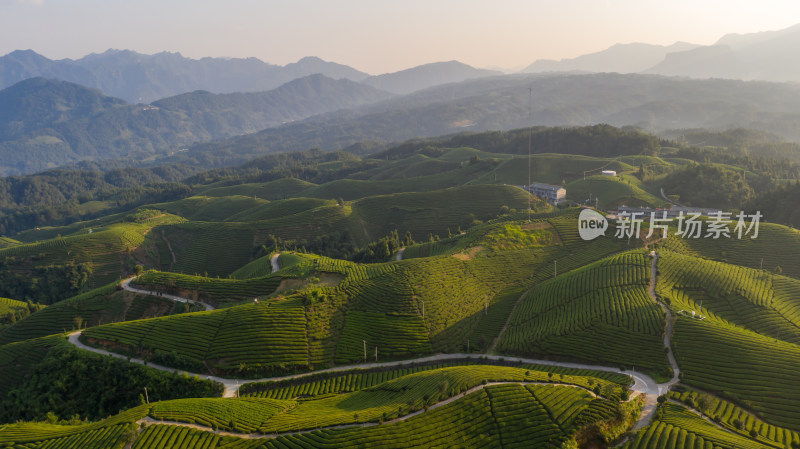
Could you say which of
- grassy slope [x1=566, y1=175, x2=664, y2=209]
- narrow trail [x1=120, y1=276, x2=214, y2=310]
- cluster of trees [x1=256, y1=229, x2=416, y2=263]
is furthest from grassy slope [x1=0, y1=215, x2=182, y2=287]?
grassy slope [x1=566, y1=175, x2=664, y2=209]

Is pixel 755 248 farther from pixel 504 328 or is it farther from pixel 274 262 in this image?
pixel 274 262

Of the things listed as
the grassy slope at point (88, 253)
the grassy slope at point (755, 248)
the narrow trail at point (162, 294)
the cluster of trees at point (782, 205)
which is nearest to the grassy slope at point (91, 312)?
the narrow trail at point (162, 294)

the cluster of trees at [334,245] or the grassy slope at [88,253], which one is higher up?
the grassy slope at [88,253]

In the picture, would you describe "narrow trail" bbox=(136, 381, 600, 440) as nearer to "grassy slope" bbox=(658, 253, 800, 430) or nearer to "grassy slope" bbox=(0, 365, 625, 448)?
"grassy slope" bbox=(0, 365, 625, 448)

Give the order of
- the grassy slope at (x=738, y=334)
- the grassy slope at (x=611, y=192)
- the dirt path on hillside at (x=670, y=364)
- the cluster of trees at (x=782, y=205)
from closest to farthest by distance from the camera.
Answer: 1. the dirt path on hillside at (x=670, y=364)
2. the grassy slope at (x=738, y=334)
3. the cluster of trees at (x=782, y=205)
4. the grassy slope at (x=611, y=192)

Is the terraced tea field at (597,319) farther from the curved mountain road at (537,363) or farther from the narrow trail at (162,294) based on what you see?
the narrow trail at (162,294)

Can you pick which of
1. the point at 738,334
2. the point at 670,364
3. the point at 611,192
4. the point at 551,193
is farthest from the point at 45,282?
the point at 611,192
